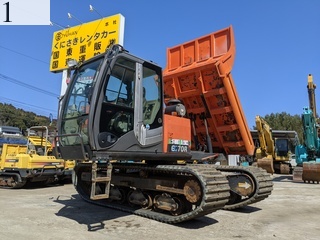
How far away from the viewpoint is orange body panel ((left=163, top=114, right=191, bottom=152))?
5.87 m

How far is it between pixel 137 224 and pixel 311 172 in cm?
998

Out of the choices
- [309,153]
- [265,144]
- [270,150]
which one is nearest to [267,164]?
[265,144]

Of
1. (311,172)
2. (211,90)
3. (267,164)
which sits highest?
(211,90)

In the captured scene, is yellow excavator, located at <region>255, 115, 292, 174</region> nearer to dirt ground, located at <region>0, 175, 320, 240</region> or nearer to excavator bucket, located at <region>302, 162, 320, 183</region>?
excavator bucket, located at <region>302, 162, 320, 183</region>

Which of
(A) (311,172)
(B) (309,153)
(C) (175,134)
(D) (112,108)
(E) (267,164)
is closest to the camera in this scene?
(D) (112,108)

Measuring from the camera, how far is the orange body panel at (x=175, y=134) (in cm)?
587

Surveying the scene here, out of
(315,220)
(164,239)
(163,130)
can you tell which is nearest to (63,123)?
(163,130)

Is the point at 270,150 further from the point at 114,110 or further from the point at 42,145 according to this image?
the point at 114,110

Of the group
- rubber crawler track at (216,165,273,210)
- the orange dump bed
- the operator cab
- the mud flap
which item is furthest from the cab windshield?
the mud flap

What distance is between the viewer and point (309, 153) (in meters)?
14.3

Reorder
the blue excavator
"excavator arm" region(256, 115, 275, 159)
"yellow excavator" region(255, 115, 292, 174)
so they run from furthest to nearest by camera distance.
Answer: "excavator arm" region(256, 115, 275, 159) → "yellow excavator" region(255, 115, 292, 174) → the blue excavator

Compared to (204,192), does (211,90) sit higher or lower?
higher

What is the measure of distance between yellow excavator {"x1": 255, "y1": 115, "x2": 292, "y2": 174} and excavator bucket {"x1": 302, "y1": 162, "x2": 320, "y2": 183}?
9.42 ft

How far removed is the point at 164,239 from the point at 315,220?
3.29m
